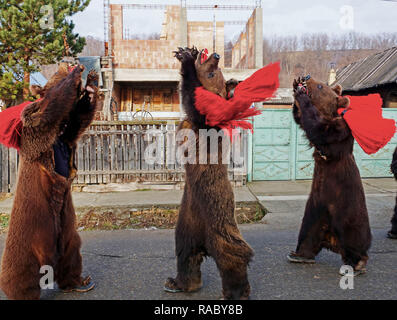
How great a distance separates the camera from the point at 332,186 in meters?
3.48

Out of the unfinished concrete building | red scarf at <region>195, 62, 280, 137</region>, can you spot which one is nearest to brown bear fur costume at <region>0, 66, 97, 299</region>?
red scarf at <region>195, 62, 280, 137</region>

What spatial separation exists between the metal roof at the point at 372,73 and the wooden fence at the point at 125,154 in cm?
812

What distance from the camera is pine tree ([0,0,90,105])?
795cm

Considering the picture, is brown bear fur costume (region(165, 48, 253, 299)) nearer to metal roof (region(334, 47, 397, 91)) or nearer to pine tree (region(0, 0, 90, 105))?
pine tree (region(0, 0, 90, 105))

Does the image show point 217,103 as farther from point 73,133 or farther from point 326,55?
point 326,55

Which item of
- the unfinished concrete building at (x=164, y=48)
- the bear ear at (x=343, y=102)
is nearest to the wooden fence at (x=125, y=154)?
the bear ear at (x=343, y=102)

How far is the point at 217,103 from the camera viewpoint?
8.40 feet

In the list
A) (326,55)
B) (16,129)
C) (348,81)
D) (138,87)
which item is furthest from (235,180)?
(326,55)

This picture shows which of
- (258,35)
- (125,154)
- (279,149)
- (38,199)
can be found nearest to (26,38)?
(125,154)

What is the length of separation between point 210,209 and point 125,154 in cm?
540

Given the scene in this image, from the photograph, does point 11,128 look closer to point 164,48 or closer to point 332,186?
point 332,186

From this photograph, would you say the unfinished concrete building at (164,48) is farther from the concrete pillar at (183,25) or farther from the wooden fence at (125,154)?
the wooden fence at (125,154)

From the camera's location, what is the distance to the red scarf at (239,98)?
256 centimetres

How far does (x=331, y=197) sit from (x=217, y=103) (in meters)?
1.68
